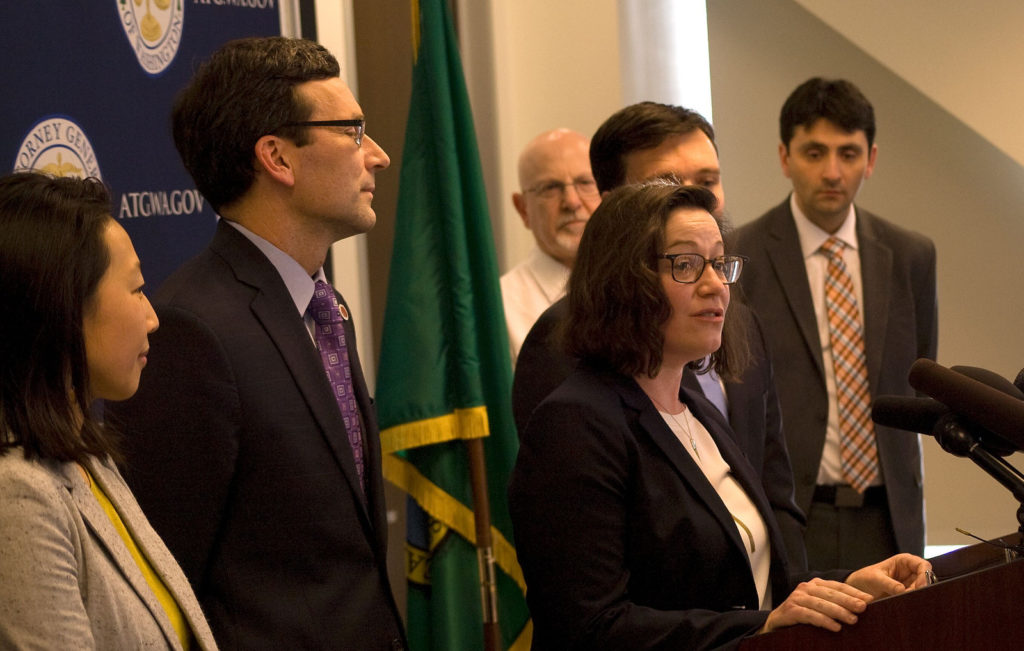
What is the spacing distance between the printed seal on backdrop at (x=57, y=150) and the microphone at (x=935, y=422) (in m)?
1.65

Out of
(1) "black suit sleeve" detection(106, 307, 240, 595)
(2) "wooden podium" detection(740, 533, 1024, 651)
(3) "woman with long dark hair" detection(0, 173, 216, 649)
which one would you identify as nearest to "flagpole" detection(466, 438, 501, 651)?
(1) "black suit sleeve" detection(106, 307, 240, 595)

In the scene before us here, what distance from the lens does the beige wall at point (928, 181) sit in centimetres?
563

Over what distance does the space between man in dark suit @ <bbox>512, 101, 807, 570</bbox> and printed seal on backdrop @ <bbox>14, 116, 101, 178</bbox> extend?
104 centimetres

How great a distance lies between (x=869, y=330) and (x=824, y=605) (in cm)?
239

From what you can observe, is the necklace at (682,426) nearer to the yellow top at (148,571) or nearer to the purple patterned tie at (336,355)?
the purple patterned tie at (336,355)

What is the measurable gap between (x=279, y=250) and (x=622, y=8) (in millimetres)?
3198

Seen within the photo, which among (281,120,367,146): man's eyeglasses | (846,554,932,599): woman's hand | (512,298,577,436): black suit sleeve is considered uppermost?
(281,120,367,146): man's eyeglasses

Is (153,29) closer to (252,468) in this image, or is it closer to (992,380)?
(252,468)

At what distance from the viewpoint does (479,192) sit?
3523mm

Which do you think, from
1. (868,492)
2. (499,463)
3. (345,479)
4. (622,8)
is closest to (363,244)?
(499,463)

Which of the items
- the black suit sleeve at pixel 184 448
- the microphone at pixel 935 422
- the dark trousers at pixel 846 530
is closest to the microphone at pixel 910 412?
the microphone at pixel 935 422

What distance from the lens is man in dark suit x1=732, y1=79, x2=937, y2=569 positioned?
3.74 metres

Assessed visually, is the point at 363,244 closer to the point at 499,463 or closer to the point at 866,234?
the point at 499,463

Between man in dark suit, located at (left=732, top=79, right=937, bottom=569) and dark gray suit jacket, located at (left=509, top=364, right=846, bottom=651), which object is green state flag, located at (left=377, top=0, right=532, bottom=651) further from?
dark gray suit jacket, located at (left=509, top=364, right=846, bottom=651)
